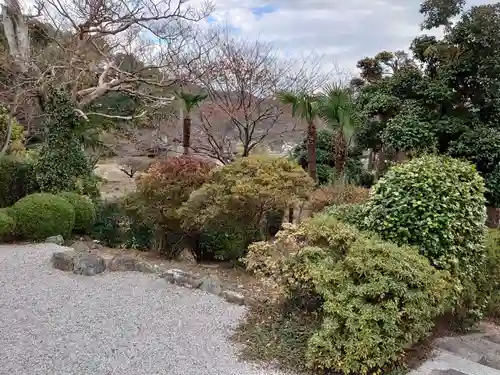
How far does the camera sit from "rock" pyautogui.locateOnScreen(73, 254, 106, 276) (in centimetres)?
518

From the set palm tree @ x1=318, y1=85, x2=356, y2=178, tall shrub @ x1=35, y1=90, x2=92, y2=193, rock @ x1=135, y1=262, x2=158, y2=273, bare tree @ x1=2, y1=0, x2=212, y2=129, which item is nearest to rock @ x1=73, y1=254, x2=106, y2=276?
rock @ x1=135, y1=262, x2=158, y2=273

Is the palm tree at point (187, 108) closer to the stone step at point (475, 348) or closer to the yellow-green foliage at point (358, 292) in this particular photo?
the yellow-green foliage at point (358, 292)

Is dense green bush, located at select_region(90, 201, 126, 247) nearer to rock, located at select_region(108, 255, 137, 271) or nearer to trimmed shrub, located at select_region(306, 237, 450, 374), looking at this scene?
rock, located at select_region(108, 255, 137, 271)

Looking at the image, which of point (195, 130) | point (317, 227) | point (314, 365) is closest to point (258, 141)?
point (195, 130)

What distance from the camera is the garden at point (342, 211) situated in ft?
11.1

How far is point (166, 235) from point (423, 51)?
6.52 m

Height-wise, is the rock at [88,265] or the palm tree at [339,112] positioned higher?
the palm tree at [339,112]

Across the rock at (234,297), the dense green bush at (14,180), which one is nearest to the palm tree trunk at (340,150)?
the rock at (234,297)

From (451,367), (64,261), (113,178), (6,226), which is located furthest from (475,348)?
(113,178)

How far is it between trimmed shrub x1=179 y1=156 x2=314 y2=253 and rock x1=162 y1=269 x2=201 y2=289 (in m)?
0.74

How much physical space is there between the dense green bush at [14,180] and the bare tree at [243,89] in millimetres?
4749

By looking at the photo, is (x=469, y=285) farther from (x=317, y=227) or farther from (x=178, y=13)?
(x=178, y=13)

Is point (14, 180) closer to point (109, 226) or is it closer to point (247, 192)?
point (109, 226)

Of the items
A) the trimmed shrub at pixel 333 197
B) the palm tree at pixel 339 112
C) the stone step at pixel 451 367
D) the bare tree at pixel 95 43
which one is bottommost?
the stone step at pixel 451 367
